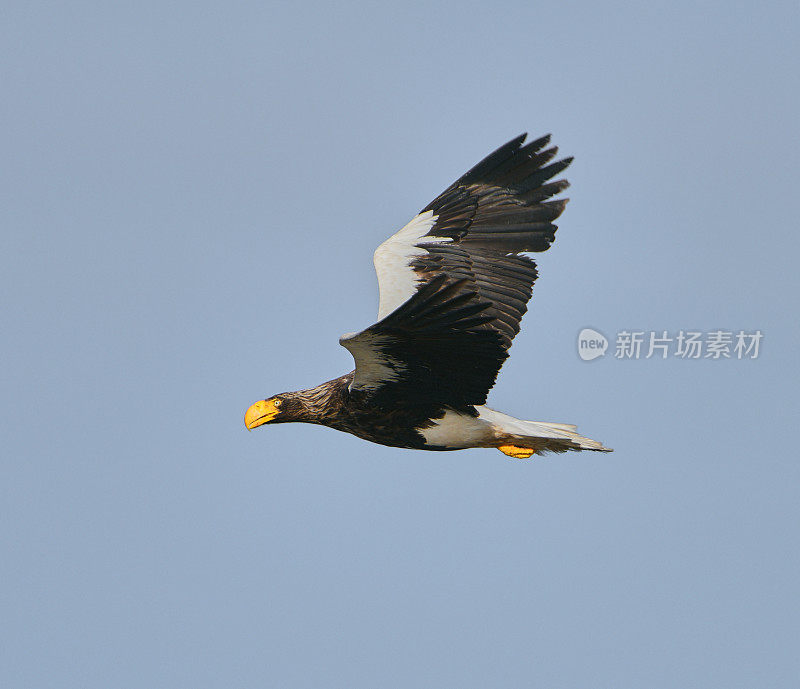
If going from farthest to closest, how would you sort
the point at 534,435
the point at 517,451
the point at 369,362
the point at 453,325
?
the point at 517,451, the point at 534,435, the point at 369,362, the point at 453,325

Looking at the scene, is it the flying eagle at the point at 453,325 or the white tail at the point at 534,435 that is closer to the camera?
the flying eagle at the point at 453,325

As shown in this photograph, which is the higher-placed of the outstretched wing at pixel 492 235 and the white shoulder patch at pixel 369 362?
the outstretched wing at pixel 492 235

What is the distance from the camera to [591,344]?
1039 centimetres

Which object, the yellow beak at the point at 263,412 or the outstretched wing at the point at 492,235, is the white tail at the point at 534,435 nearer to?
the outstretched wing at the point at 492,235

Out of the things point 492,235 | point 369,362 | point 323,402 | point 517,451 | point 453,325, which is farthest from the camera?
point 492,235

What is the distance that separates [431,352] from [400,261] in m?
1.87

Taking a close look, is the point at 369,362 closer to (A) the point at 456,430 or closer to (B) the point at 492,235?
(A) the point at 456,430

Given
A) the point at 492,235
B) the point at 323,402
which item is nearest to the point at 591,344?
the point at 492,235

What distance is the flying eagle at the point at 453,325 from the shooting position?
7.66 metres

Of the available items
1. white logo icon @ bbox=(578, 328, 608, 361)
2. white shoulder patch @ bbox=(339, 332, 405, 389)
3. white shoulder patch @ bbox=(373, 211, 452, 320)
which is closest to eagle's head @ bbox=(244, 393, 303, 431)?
white shoulder patch @ bbox=(339, 332, 405, 389)

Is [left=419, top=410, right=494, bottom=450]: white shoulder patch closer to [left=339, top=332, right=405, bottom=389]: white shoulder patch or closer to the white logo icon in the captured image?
[left=339, top=332, right=405, bottom=389]: white shoulder patch

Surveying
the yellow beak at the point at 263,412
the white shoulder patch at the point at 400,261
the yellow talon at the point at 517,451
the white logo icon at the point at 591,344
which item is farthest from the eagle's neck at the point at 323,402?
the white logo icon at the point at 591,344

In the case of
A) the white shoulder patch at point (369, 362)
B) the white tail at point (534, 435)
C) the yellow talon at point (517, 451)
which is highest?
the white shoulder patch at point (369, 362)

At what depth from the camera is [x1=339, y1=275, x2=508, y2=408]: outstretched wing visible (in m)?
7.28
